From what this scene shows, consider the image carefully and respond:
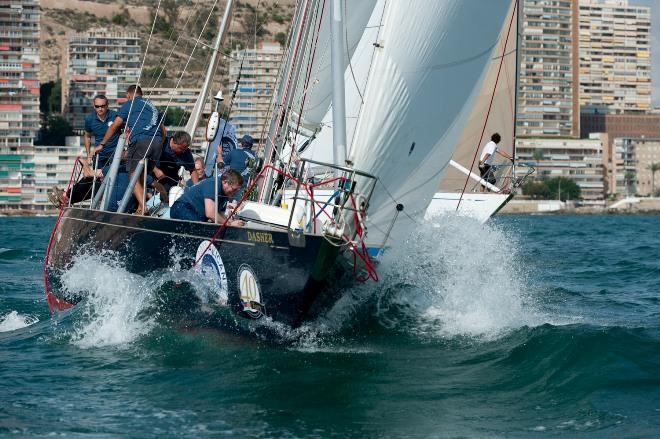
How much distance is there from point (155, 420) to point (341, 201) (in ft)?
6.64

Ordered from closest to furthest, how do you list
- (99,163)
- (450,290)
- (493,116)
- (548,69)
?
(450,290) < (99,163) < (493,116) < (548,69)

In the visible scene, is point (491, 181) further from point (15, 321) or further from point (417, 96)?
point (417, 96)

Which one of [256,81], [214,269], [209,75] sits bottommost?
[214,269]

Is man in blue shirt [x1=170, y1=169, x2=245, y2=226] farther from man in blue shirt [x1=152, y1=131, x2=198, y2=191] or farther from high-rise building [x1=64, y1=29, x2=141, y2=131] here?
high-rise building [x1=64, y1=29, x2=141, y2=131]

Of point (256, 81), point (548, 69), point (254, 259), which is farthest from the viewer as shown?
point (548, 69)

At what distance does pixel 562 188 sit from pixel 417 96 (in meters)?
96.8

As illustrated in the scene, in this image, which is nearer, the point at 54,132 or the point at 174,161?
the point at 174,161

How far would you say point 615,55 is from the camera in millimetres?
158625

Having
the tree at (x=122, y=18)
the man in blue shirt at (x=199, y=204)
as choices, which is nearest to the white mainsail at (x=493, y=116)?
the man in blue shirt at (x=199, y=204)

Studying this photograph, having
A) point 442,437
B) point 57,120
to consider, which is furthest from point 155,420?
point 57,120

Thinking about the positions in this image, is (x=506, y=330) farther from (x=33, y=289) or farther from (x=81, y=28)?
(x=81, y=28)

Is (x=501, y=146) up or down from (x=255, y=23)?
down

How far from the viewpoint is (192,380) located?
7.86 meters

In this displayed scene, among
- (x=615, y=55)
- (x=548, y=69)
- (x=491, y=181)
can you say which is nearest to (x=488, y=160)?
(x=491, y=181)
